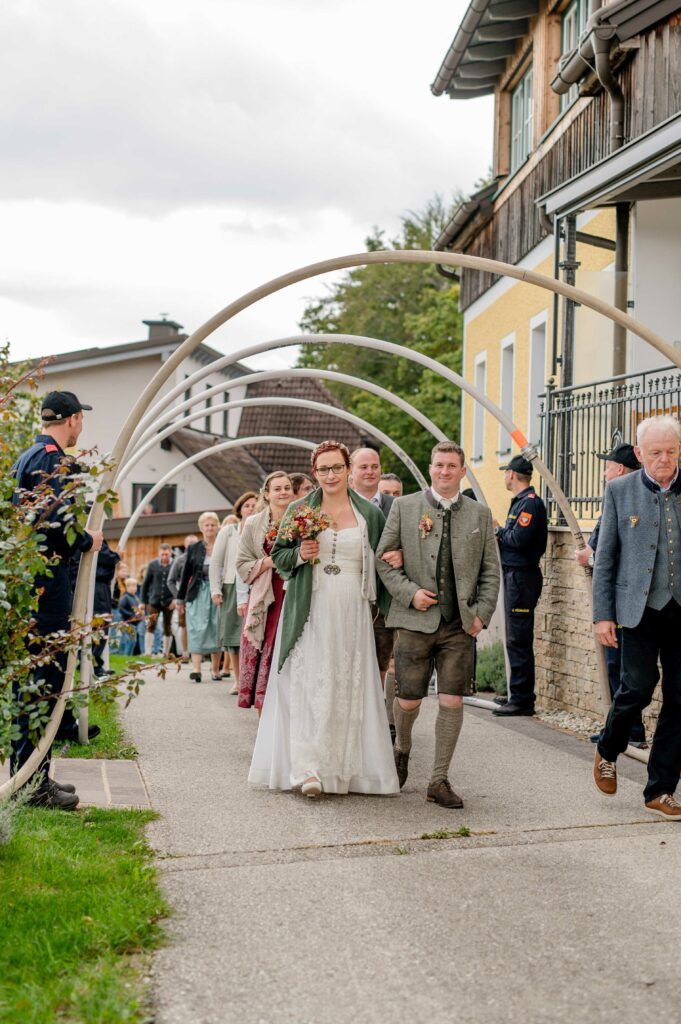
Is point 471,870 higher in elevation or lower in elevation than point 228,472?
lower

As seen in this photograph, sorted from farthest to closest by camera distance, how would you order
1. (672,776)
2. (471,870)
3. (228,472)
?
(228,472) < (672,776) < (471,870)

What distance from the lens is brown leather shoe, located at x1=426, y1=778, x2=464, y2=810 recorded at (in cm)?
716

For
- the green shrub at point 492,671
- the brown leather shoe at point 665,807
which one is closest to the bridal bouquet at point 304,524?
the brown leather shoe at point 665,807

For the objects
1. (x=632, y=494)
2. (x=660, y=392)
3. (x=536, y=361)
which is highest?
(x=536, y=361)

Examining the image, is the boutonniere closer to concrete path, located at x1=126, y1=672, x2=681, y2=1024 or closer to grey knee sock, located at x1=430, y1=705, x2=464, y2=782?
grey knee sock, located at x1=430, y1=705, x2=464, y2=782

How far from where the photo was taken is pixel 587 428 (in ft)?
39.9

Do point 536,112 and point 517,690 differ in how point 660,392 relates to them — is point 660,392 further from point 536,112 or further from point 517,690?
point 536,112

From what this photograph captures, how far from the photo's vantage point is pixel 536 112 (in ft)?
61.5

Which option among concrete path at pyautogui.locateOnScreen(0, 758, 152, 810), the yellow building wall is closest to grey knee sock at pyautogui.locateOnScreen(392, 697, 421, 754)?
concrete path at pyautogui.locateOnScreen(0, 758, 152, 810)

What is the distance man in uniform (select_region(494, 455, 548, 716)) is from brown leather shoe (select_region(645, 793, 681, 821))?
4.49 m

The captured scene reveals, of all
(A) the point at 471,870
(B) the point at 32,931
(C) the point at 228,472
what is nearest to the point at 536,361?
(A) the point at 471,870

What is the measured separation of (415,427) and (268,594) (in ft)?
128

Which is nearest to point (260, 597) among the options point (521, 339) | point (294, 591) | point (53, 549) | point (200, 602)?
point (294, 591)

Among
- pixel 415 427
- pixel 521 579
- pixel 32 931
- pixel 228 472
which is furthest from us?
pixel 415 427
